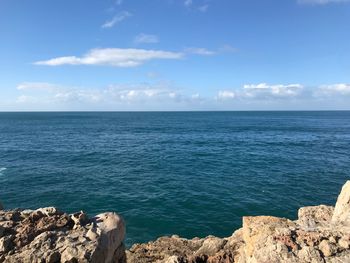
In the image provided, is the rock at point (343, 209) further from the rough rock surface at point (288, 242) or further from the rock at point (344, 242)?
the rock at point (344, 242)

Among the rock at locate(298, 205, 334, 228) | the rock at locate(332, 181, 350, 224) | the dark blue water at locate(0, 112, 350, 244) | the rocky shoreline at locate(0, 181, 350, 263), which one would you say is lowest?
the dark blue water at locate(0, 112, 350, 244)

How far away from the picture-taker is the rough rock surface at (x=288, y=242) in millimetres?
12523

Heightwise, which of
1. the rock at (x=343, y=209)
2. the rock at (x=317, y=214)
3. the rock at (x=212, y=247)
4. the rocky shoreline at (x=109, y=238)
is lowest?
the rock at (x=212, y=247)

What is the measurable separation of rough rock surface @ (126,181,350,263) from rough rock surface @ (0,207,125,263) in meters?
5.34

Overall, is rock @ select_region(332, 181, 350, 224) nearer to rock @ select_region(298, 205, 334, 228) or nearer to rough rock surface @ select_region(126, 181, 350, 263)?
rough rock surface @ select_region(126, 181, 350, 263)

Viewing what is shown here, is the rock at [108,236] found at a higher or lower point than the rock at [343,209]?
lower

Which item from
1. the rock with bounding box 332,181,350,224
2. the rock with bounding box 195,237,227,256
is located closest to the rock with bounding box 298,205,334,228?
the rock with bounding box 332,181,350,224

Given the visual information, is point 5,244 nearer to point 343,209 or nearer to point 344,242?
point 344,242

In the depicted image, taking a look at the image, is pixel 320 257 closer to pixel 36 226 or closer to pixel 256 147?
pixel 36 226

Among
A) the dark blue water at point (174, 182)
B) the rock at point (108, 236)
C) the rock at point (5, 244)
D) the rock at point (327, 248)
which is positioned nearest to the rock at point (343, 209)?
the rock at point (327, 248)

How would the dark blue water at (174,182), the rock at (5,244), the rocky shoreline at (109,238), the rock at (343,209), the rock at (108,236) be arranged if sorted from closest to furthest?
the rocky shoreline at (109,238) → the rock at (5,244) → the rock at (108,236) → the rock at (343,209) → the dark blue water at (174,182)

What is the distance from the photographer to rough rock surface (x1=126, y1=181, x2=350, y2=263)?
41.1 ft

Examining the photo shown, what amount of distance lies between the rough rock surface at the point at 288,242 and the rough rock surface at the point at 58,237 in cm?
534

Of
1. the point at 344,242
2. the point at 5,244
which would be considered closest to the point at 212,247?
the point at 344,242
